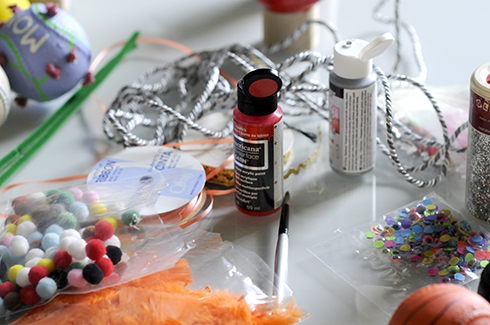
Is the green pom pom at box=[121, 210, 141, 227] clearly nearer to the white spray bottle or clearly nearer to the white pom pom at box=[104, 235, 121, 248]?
the white pom pom at box=[104, 235, 121, 248]

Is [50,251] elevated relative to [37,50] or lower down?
lower down

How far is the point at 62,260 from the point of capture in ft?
1.79

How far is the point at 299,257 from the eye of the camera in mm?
610

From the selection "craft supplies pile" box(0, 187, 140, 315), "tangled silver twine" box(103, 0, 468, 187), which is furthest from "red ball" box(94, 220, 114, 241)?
"tangled silver twine" box(103, 0, 468, 187)

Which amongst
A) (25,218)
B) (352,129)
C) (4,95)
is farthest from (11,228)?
(352,129)

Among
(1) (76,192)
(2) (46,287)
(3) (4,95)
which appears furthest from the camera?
(3) (4,95)

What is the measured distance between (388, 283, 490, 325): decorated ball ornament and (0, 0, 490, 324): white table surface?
0.32 ft

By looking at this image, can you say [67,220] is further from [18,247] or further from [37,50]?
[37,50]

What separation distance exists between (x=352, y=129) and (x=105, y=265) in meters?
0.34

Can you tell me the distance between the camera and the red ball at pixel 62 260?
54 cm

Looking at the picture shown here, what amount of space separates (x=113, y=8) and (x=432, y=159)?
0.77 meters

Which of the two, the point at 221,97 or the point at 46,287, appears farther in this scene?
the point at 221,97

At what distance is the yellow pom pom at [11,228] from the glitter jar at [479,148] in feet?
1.66

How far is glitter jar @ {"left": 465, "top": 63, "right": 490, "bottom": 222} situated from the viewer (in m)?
0.56
